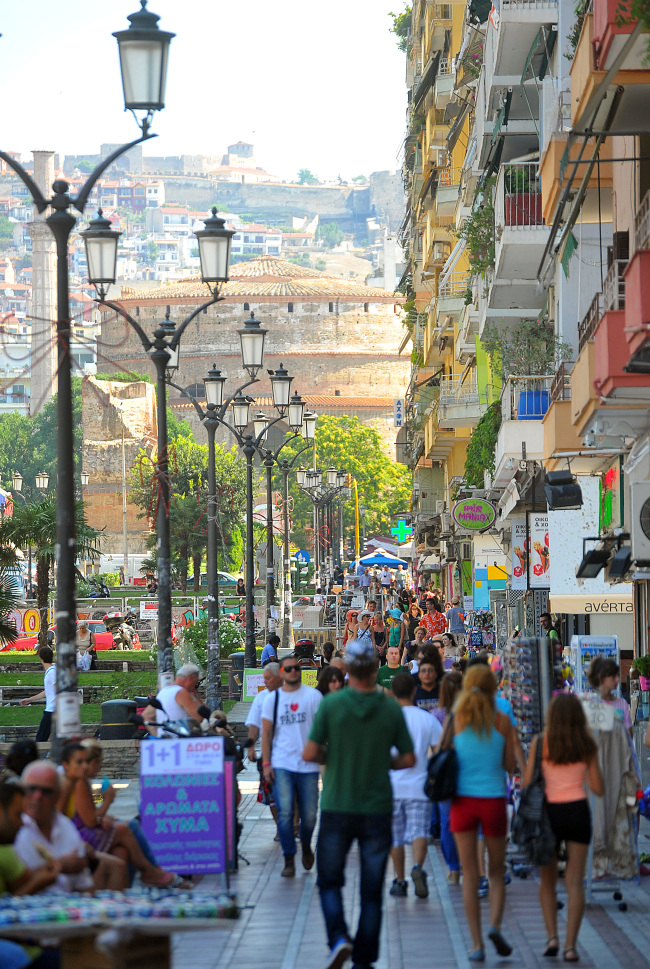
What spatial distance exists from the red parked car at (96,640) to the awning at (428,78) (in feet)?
57.9

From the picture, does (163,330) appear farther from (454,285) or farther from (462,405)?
(454,285)

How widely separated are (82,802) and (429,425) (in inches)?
1501

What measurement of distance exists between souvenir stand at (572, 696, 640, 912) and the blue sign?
2252 mm

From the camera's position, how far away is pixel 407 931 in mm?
8859

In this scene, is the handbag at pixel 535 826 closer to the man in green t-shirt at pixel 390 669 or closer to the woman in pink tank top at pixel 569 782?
the woman in pink tank top at pixel 569 782

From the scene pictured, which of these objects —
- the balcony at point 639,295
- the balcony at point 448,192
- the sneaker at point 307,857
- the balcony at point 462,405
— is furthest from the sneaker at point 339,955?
the balcony at point 448,192

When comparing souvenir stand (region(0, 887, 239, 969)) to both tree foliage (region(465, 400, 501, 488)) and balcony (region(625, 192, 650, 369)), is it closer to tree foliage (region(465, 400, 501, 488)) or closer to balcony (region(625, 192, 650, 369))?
balcony (region(625, 192, 650, 369))

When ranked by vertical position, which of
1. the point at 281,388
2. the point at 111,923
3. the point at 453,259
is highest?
the point at 453,259

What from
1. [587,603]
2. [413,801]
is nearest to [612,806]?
[413,801]

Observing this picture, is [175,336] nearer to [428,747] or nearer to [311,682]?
[311,682]

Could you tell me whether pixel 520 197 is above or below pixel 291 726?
above

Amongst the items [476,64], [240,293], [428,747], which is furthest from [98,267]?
[240,293]

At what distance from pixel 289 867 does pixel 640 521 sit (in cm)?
736

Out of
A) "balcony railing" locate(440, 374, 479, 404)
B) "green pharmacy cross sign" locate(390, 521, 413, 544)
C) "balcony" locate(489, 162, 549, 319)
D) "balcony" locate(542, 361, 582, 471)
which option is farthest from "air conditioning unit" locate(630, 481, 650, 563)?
"green pharmacy cross sign" locate(390, 521, 413, 544)
